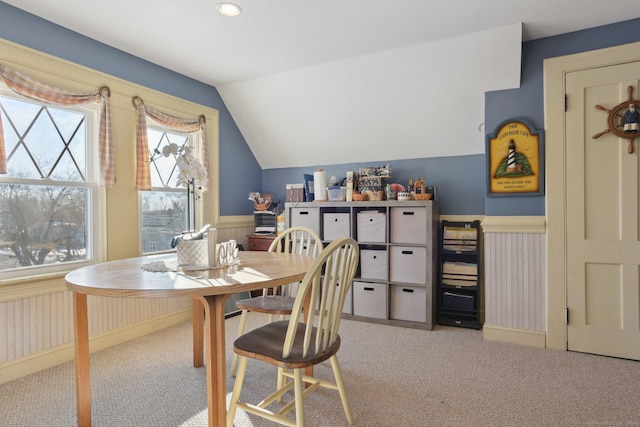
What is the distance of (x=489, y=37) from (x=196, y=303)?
2737 millimetres

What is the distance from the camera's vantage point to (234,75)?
140 inches

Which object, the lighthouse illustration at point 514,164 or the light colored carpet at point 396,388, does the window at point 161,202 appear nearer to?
the light colored carpet at point 396,388

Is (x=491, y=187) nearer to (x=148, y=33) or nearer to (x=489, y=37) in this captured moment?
(x=489, y=37)

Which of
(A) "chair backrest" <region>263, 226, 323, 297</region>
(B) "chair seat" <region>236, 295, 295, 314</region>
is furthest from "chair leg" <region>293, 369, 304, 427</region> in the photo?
(A) "chair backrest" <region>263, 226, 323, 297</region>

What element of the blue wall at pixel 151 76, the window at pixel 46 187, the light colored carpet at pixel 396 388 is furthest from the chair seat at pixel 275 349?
the blue wall at pixel 151 76

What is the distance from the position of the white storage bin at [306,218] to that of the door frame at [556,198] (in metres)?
1.97

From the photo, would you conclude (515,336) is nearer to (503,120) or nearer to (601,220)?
(601,220)

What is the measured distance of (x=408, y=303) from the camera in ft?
10.7

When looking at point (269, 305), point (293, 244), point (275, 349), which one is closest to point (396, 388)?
point (269, 305)

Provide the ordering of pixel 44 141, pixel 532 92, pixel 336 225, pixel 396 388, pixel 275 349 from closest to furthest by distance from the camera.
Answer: pixel 275 349
pixel 396 388
pixel 44 141
pixel 532 92
pixel 336 225

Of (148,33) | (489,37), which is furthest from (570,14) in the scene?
(148,33)

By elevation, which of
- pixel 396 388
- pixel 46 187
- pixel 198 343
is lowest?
pixel 396 388

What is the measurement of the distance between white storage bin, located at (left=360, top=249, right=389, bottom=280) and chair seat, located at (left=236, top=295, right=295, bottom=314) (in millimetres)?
1296

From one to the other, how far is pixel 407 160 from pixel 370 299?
1.42 meters
